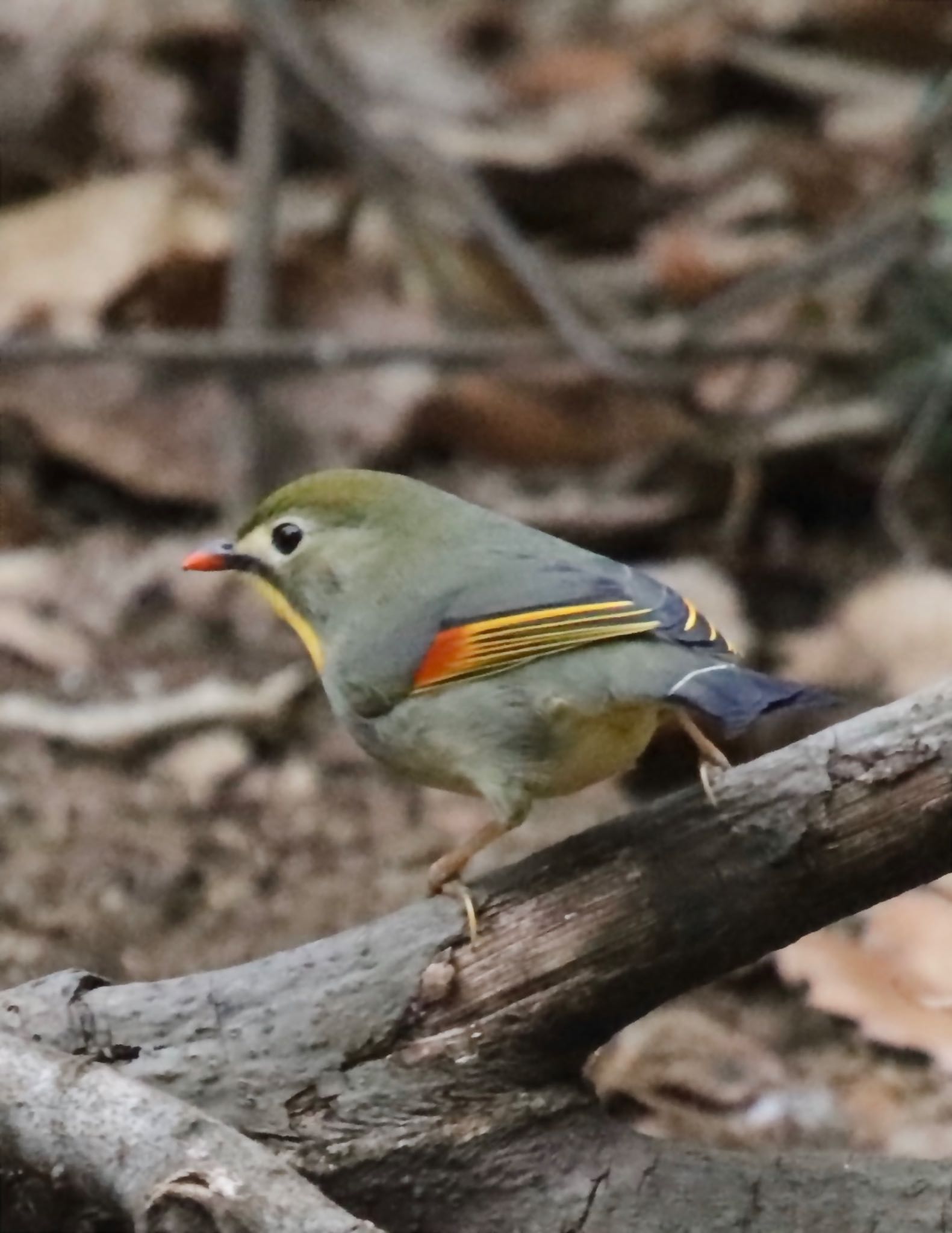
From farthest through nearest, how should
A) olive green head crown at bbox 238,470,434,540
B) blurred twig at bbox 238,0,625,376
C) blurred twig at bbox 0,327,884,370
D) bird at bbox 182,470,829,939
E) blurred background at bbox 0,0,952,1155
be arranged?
1. blurred twig at bbox 238,0,625,376
2. blurred twig at bbox 0,327,884,370
3. blurred background at bbox 0,0,952,1155
4. olive green head crown at bbox 238,470,434,540
5. bird at bbox 182,470,829,939

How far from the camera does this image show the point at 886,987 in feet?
8.86

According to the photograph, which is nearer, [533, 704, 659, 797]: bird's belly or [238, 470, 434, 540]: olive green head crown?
[533, 704, 659, 797]: bird's belly

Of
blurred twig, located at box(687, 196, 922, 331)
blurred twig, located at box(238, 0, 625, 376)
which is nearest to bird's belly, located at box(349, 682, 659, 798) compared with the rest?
blurred twig, located at box(238, 0, 625, 376)

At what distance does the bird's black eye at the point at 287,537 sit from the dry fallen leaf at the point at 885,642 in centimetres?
168

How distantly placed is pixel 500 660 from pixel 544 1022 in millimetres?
473

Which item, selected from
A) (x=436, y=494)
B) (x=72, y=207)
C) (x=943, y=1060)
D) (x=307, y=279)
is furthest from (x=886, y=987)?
(x=72, y=207)

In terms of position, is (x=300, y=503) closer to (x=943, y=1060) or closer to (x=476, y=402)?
(x=943, y=1060)

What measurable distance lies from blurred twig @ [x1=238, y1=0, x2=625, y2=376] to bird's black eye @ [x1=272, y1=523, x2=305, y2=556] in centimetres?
231

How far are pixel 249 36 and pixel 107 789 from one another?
2797mm

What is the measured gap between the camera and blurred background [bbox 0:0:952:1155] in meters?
3.18

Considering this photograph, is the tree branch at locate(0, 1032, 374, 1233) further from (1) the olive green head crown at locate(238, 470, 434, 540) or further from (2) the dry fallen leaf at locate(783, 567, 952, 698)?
(2) the dry fallen leaf at locate(783, 567, 952, 698)

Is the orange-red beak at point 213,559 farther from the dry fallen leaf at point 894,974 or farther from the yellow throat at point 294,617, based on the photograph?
the dry fallen leaf at point 894,974

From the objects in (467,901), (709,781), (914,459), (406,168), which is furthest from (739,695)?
(406,168)

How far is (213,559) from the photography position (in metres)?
2.56
